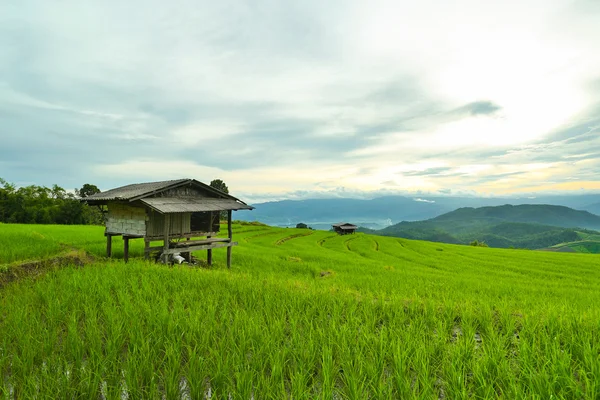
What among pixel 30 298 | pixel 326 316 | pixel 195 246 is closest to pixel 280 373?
pixel 326 316

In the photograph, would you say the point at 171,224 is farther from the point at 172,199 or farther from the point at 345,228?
the point at 345,228

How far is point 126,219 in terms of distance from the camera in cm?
1541

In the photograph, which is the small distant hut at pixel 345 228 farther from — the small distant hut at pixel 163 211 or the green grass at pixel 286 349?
the green grass at pixel 286 349

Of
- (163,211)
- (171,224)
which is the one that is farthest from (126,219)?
(163,211)

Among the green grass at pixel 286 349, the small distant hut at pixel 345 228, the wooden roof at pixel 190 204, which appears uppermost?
the wooden roof at pixel 190 204

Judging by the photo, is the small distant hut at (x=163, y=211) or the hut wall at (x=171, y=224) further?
the hut wall at (x=171, y=224)

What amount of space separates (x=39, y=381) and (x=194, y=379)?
2.16 m

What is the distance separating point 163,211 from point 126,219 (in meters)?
3.71

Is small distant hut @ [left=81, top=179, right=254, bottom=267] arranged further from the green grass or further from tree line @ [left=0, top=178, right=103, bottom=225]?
tree line @ [left=0, top=178, right=103, bottom=225]

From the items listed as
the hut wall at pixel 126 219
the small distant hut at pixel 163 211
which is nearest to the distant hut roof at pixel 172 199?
the small distant hut at pixel 163 211

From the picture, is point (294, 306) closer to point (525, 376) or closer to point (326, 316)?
point (326, 316)

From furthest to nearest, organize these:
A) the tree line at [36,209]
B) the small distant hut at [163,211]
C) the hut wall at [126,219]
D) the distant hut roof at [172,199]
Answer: the tree line at [36,209] → the hut wall at [126,219] → the small distant hut at [163,211] → the distant hut roof at [172,199]

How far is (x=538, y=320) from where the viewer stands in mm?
5684

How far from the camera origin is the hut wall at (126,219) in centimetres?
1481
